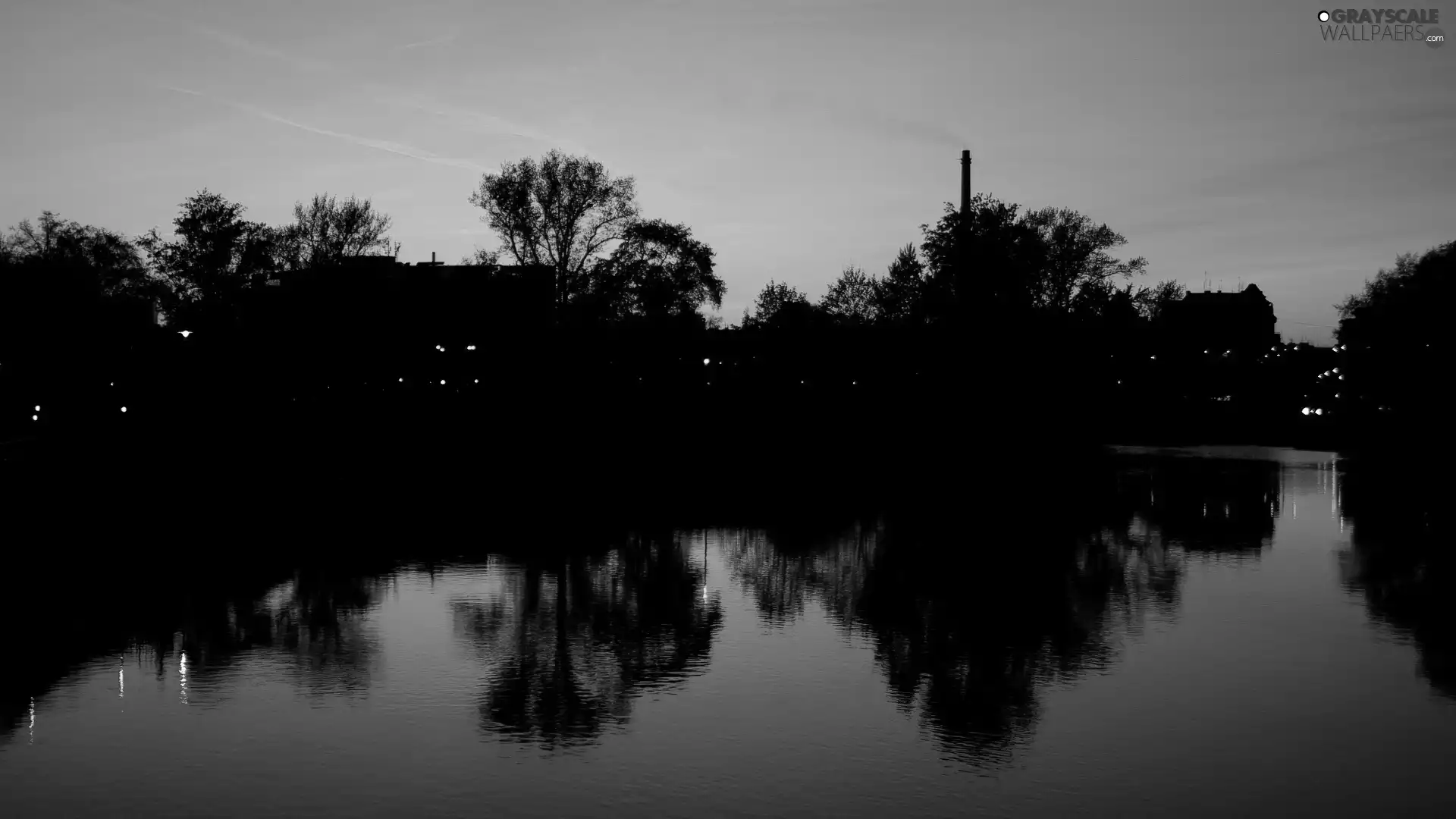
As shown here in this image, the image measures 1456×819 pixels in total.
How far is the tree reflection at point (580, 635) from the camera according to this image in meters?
9.55

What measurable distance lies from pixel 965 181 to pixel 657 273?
23.5 m

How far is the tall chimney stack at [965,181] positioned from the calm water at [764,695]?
1778 inches

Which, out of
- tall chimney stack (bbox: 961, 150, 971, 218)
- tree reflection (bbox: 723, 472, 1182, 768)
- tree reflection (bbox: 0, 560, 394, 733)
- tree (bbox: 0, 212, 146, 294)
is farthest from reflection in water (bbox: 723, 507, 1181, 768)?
tree (bbox: 0, 212, 146, 294)

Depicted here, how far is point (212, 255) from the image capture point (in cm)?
7488

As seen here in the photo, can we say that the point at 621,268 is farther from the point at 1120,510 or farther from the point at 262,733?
the point at 262,733

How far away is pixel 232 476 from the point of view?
3231 centimetres

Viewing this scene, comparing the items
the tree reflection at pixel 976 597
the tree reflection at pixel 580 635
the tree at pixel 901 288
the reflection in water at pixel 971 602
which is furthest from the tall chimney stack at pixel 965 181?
the tree reflection at pixel 580 635

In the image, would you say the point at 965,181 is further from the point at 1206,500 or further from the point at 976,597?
the point at 976,597

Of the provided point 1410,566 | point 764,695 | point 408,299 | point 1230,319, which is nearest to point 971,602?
point 764,695

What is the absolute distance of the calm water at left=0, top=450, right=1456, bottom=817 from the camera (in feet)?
24.9

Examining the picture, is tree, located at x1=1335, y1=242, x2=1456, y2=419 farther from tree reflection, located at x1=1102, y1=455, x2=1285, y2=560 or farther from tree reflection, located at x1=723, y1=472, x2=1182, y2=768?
tree reflection, located at x1=723, y1=472, x2=1182, y2=768

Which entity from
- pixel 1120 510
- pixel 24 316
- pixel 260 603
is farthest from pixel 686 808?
pixel 24 316

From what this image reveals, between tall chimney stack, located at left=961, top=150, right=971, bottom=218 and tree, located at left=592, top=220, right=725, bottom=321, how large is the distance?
22753 millimetres

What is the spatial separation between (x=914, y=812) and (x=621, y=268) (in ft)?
234
